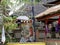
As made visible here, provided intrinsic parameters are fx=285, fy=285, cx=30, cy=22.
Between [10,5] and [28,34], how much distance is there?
286 cm

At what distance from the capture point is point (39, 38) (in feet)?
49.3

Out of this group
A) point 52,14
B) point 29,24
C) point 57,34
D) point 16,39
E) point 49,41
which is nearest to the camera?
point 52,14

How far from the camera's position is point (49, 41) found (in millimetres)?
11594

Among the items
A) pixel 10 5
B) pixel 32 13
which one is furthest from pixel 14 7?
pixel 32 13

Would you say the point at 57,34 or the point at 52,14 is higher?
the point at 52,14

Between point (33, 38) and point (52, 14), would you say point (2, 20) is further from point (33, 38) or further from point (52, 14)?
point (33, 38)

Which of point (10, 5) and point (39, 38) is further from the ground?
point (10, 5)

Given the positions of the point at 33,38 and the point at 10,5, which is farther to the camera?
the point at 33,38

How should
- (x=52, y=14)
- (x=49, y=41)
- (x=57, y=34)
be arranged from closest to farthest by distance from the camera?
(x=52, y=14) → (x=49, y=41) → (x=57, y=34)

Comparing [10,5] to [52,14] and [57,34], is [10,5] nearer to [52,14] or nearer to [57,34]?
[52,14]

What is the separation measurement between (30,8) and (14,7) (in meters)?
4.77

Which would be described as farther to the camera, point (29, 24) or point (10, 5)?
point (29, 24)

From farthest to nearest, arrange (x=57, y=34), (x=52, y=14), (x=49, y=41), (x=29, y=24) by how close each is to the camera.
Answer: (x=29, y=24) → (x=57, y=34) → (x=49, y=41) → (x=52, y=14)

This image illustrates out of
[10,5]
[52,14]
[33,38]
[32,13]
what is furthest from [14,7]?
[32,13]
